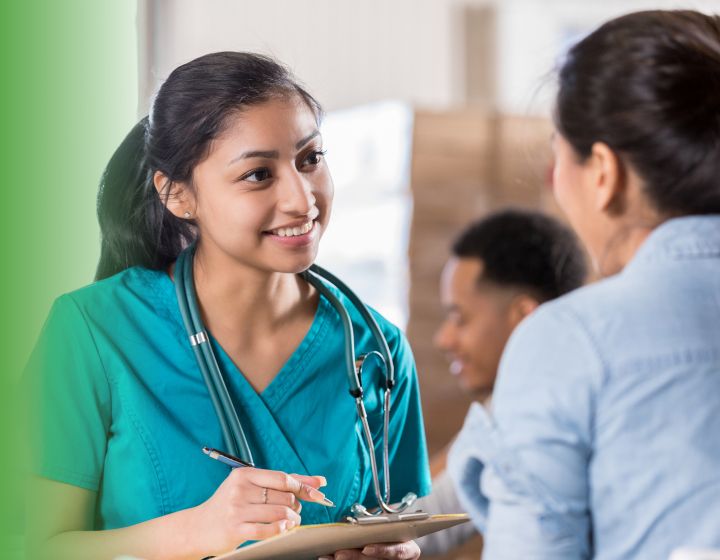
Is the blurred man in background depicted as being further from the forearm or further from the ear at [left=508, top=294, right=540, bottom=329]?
the forearm

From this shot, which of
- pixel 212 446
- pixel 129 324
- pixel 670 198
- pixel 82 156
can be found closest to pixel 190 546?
pixel 212 446

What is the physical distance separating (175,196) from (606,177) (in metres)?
0.39

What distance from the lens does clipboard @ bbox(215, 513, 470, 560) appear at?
2.55ft

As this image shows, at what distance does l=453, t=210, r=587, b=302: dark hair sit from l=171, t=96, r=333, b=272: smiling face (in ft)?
2.83

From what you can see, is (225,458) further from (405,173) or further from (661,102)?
(405,173)

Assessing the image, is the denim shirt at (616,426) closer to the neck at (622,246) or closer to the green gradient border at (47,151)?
the neck at (622,246)

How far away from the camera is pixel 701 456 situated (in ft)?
2.34

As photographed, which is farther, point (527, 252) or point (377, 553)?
point (527, 252)

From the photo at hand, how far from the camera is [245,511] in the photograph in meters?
0.81

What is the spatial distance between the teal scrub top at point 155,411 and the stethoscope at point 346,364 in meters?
0.02

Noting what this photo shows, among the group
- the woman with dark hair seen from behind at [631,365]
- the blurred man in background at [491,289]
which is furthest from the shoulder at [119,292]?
the blurred man in background at [491,289]

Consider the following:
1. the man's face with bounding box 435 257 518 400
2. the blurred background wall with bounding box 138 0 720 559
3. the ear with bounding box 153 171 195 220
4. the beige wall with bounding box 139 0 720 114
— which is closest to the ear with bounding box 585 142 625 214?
the ear with bounding box 153 171 195 220

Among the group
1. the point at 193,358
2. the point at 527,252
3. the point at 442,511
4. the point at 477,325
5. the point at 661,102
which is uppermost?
the point at 661,102

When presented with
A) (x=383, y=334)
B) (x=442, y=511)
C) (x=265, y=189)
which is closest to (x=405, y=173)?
(x=442, y=511)
